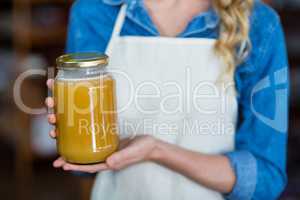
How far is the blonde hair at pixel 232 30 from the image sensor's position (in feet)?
4.17

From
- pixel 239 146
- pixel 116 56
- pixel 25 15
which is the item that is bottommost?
pixel 239 146

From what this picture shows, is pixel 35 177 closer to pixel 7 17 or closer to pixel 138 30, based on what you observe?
pixel 7 17

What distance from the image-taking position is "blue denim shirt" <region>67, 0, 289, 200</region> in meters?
1.25

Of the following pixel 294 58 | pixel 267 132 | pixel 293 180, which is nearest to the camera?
pixel 267 132

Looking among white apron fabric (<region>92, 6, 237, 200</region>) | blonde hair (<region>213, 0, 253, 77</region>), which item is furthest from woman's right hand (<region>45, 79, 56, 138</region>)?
blonde hair (<region>213, 0, 253, 77</region>)

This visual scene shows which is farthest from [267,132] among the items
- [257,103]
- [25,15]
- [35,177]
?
[35,177]

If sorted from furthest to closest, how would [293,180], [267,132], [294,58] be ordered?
[294,58]
[293,180]
[267,132]

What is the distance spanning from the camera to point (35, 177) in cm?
329

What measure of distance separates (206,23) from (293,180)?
1.49 metres

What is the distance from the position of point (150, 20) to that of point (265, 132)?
0.38 m

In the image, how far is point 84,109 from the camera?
1048mm

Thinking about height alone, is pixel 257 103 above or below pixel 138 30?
below

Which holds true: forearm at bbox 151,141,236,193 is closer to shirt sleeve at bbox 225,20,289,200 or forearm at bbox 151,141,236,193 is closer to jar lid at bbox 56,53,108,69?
shirt sleeve at bbox 225,20,289,200

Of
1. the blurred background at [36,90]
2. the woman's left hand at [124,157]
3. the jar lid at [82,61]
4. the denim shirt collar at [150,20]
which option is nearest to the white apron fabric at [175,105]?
the denim shirt collar at [150,20]
